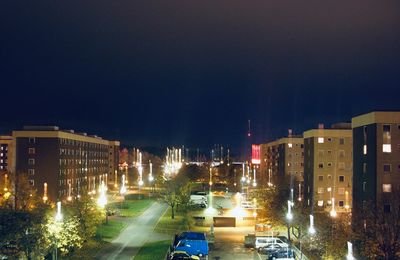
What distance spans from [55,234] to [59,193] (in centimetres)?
2192

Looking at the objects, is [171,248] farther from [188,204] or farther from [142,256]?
[188,204]

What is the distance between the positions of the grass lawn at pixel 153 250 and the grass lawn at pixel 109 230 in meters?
2.08

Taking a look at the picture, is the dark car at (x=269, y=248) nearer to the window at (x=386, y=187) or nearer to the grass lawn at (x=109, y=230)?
the window at (x=386, y=187)

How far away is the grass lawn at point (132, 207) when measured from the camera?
101 ft

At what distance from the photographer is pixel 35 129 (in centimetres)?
3697

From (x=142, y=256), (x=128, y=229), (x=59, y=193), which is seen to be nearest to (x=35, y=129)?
(x=59, y=193)

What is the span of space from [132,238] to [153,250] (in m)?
3.28

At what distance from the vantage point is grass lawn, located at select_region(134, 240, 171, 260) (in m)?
17.8

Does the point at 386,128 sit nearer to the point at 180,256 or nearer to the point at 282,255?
the point at 282,255

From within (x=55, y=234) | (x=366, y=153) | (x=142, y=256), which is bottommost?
(x=142, y=256)

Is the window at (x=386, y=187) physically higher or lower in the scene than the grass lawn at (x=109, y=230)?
higher

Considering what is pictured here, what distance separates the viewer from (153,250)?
1898cm

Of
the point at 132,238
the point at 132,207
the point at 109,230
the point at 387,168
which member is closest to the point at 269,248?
the point at 387,168

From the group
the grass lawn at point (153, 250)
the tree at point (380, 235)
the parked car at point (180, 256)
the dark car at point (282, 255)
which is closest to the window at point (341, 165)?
the grass lawn at point (153, 250)
